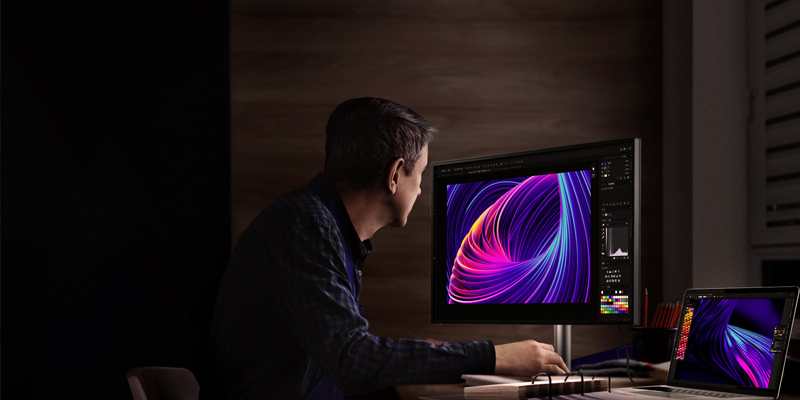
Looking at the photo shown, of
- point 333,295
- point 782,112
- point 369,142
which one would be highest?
point 782,112

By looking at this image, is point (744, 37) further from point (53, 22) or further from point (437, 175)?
point (53, 22)

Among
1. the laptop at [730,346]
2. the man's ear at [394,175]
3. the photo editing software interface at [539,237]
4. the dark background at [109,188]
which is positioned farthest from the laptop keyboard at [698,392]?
the dark background at [109,188]

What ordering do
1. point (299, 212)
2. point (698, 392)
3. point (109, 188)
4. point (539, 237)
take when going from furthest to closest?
point (109, 188) < point (539, 237) < point (698, 392) < point (299, 212)

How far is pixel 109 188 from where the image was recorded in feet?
6.19

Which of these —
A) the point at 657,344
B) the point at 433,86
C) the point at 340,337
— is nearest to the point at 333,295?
the point at 340,337

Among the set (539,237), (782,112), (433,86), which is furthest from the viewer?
(433,86)

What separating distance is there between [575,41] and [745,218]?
74cm

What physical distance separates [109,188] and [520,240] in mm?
1231

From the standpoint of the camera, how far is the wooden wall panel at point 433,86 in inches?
77.0

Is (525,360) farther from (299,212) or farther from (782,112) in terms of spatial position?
(782,112)

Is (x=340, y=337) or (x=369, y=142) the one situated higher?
(x=369, y=142)

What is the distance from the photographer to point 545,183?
57.1 inches

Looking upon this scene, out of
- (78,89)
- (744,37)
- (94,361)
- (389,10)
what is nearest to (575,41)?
(744,37)

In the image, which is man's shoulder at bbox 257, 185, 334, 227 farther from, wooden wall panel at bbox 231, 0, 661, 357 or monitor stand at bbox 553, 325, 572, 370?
wooden wall panel at bbox 231, 0, 661, 357
